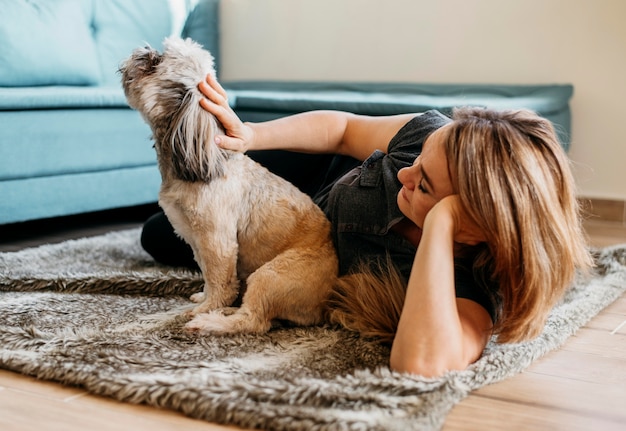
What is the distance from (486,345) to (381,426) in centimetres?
53

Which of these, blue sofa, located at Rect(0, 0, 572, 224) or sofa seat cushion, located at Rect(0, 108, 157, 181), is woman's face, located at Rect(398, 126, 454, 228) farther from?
sofa seat cushion, located at Rect(0, 108, 157, 181)

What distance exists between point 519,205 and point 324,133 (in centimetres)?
71

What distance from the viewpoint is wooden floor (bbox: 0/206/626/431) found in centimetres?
122

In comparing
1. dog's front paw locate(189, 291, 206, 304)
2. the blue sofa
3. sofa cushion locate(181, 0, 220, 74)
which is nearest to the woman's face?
dog's front paw locate(189, 291, 206, 304)

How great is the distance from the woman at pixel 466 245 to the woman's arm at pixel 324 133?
13 centimetres

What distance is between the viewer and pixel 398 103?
2977 millimetres

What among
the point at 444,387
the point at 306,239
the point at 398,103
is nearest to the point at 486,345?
the point at 444,387

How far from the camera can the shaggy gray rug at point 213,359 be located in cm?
123

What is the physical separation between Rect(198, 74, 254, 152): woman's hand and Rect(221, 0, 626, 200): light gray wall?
218cm

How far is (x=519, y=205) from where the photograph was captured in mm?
1345

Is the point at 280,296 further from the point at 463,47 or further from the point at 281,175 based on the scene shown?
the point at 463,47

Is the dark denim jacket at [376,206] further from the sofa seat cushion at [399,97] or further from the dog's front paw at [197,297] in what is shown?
the sofa seat cushion at [399,97]

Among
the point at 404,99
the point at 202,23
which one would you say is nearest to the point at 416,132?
the point at 404,99

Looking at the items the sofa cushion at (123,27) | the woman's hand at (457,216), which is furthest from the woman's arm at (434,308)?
the sofa cushion at (123,27)
